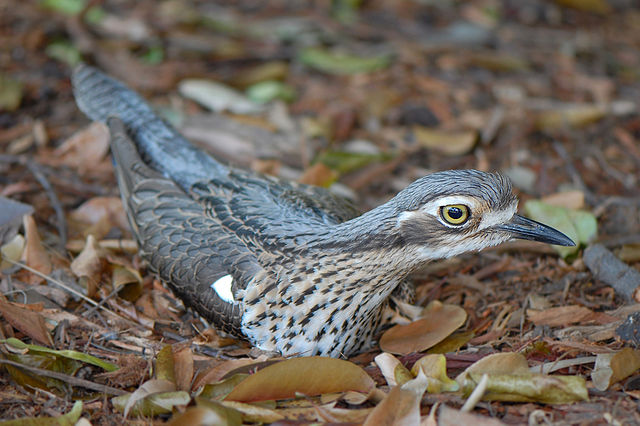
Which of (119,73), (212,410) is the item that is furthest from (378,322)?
(119,73)

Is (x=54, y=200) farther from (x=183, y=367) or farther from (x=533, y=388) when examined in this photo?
(x=533, y=388)

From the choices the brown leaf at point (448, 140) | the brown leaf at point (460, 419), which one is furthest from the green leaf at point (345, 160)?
the brown leaf at point (460, 419)

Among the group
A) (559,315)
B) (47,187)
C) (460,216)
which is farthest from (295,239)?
(47,187)

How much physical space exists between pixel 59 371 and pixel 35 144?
2.65 meters

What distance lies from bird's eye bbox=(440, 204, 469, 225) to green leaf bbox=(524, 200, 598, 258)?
1.35 m

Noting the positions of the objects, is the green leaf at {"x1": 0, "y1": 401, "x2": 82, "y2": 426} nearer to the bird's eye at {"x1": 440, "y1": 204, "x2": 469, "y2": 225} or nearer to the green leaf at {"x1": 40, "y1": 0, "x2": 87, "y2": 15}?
the bird's eye at {"x1": 440, "y1": 204, "x2": 469, "y2": 225}

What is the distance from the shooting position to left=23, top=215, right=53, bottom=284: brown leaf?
4.43 meters

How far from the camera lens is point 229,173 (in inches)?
187

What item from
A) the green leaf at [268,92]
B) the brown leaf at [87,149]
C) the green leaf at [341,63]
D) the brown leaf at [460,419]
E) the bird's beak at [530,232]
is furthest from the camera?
the green leaf at [341,63]

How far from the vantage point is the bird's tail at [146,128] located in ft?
15.9

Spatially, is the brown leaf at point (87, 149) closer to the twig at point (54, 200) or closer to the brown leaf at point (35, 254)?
the twig at point (54, 200)

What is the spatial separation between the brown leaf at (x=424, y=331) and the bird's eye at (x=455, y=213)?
73 centimetres

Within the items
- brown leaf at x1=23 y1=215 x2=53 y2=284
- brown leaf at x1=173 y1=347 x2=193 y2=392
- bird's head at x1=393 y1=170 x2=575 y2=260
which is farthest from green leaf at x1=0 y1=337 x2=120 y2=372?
bird's head at x1=393 y1=170 x2=575 y2=260

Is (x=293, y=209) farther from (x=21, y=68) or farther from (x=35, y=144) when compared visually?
(x=21, y=68)
